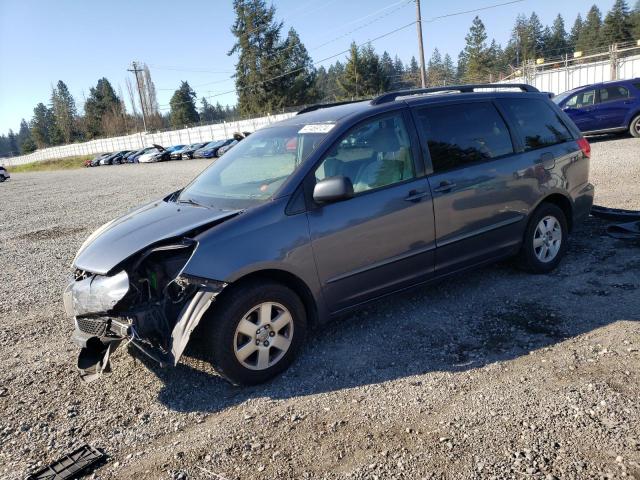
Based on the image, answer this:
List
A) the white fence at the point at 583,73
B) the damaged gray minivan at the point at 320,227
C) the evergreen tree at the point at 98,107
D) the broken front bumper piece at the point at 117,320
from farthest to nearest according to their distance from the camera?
the evergreen tree at the point at 98,107
the white fence at the point at 583,73
the damaged gray minivan at the point at 320,227
the broken front bumper piece at the point at 117,320

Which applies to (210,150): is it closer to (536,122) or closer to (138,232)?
(536,122)

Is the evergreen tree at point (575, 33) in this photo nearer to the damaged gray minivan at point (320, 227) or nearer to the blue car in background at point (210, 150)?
the blue car in background at point (210, 150)

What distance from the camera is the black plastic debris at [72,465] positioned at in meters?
2.77

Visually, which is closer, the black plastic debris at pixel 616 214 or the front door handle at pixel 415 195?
the front door handle at pixel 415 195

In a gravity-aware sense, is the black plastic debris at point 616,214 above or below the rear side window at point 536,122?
below

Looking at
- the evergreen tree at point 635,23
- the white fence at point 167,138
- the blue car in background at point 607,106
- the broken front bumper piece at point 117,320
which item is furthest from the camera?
the evergreen tree at point 635,23

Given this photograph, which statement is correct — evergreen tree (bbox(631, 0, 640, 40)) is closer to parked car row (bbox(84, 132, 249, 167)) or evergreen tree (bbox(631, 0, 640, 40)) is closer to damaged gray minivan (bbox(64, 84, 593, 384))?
parked car row (bbox(84, 132, 249, 167))

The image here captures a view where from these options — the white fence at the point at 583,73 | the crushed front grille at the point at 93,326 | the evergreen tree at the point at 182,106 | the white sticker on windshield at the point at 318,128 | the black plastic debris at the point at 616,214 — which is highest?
the evergreen tree at the point at 182,106

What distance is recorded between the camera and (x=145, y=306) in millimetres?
3316

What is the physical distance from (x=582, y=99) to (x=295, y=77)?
2112 inches

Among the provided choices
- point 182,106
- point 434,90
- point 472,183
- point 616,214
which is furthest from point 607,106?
point 182,106

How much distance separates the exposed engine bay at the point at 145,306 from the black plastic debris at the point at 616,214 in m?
5.64

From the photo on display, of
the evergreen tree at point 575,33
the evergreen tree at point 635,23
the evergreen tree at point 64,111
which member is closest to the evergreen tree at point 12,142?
the evergreen tree at point 64,111

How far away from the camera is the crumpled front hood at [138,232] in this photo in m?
3.44
